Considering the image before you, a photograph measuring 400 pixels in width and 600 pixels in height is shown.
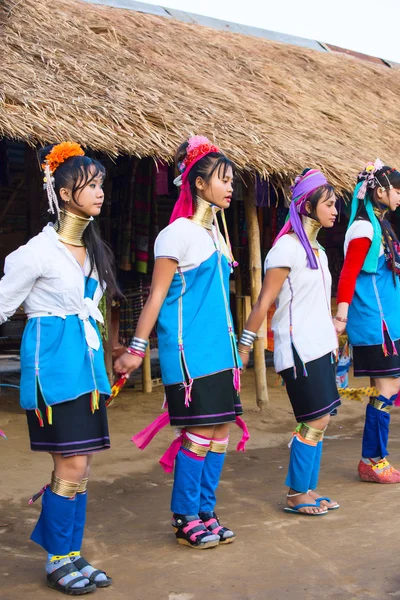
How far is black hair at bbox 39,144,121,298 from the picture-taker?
3482mm

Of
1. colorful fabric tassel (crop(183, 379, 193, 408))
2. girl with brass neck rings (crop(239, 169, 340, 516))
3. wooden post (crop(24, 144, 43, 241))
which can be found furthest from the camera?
wooden post (crop(24, 144, 43, 241))

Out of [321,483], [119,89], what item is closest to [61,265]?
[321,483]

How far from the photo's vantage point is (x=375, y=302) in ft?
16.1

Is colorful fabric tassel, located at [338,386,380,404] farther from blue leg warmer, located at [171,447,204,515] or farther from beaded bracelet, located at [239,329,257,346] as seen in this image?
blue leg warmer, located at [171,447,204,515]

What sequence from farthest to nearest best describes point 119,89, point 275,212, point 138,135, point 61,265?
point 275,212 → point 119,89 → point 138,135 → point 61,265

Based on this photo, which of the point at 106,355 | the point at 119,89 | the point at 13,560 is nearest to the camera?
the point at 13,560

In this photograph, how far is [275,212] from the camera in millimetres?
9992

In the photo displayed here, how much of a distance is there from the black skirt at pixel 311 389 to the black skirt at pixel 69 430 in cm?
128

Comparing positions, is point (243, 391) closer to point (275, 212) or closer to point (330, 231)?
point (275, 212)

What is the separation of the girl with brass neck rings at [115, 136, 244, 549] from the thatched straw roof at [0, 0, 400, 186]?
234 centimetres

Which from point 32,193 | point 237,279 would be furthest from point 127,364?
point 237,279

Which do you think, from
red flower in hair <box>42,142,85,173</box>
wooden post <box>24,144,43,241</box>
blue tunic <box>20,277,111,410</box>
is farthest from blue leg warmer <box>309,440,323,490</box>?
wooden post <box>24,144,43,241</box>

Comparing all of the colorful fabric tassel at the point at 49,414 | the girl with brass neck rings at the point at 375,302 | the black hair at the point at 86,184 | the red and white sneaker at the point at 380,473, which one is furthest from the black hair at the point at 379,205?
the colorful fabric tassel at the point at 49,414

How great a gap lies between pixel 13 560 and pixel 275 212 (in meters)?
6.85
